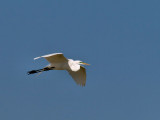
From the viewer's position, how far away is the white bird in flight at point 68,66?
11630mm

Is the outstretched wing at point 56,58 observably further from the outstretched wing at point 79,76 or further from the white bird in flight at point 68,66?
the outstretched wing at point 79,76

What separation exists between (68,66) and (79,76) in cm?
99

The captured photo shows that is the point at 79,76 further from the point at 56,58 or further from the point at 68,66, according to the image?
the point at 56,58

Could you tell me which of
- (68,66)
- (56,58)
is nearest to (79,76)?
(68,66)

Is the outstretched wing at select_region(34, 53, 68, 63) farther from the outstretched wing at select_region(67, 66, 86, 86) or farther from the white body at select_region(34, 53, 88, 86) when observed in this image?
the outstretched wing at select_region(67, 66, 86, 86)

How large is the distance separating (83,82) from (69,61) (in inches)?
48.0

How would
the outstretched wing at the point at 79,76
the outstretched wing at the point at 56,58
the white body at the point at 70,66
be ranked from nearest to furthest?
the outstretched wing at the point at 56,58 → the white body at the point at 70,66 → the outstretched wing at the point at 79,76

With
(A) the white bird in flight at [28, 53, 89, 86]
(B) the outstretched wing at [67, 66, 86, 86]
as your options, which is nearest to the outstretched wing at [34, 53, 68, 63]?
(A) the white bird in flight at [28, 53, 89, 86]

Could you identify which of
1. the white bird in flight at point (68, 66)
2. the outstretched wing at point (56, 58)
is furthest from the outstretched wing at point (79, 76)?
the outstretched wing at point (56, 58)

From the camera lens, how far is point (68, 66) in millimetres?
11891

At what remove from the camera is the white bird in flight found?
38.2 feet

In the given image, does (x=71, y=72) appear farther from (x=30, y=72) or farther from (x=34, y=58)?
(x=34, y=58)

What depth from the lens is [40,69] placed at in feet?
41.4

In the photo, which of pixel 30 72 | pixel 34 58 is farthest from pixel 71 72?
pixel 34 58
